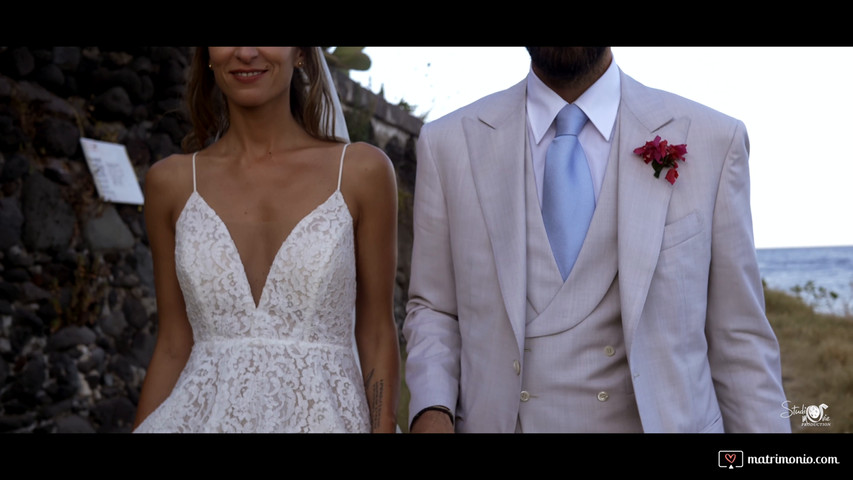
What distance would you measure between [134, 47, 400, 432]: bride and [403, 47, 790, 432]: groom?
31cm

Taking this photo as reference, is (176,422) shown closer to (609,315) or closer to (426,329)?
(426,329)

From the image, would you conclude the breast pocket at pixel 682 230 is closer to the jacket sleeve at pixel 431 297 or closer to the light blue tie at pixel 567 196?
the light blue tie at pixel 567 196

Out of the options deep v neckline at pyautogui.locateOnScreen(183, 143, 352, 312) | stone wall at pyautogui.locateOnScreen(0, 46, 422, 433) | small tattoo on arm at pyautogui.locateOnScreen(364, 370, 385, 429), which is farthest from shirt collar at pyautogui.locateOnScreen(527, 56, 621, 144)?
stone wall at pyautogui.locateOnScreen(0, 46, 422, 433)

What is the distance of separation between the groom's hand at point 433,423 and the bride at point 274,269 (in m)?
0.32

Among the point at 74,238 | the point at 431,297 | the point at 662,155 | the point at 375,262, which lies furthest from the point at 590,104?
the point at 74,238

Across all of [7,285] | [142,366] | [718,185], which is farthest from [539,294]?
[142,366]

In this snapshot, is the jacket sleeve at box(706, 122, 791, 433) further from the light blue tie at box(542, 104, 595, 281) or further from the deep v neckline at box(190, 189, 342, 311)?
the deep v neckline at box(190, 189, 342, 311)

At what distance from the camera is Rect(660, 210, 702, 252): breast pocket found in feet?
8.45

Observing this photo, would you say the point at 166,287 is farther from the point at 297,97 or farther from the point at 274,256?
the point at 297,97

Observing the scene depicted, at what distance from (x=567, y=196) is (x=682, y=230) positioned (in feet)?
1.02

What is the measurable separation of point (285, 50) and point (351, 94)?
5225 millimetres

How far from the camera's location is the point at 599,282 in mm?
2535

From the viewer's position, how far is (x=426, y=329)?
8.95 ft
